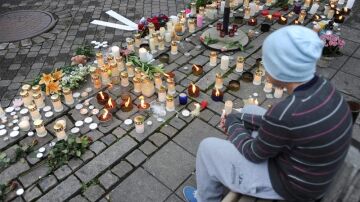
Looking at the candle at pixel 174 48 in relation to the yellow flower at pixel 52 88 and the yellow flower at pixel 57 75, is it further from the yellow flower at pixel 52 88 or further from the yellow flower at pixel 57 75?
the yellow flower at pixel 52 88

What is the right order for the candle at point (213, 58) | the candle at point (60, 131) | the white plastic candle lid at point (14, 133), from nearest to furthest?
the candle at point (60, 131) < the white plastic candle lid at point (14, 133) < the candle at point (213, 58)

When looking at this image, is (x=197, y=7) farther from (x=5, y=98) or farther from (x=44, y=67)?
(x=5, y=98)

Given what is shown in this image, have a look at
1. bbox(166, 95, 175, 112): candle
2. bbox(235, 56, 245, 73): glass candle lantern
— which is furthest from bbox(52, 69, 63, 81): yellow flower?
bbox(235, 56, 245, 73): glass candle lantern

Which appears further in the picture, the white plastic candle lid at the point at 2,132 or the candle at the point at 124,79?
the candle at the point at 124,79

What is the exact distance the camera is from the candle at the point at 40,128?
3.85 metres

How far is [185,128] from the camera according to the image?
403 centimetres

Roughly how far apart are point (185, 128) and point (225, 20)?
233 cm

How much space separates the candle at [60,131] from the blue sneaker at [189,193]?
1.66 metres

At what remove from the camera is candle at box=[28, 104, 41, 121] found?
409cm

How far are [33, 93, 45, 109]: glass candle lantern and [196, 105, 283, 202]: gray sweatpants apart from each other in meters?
2.68

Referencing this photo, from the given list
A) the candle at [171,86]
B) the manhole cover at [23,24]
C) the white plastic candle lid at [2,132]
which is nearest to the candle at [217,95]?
the candle at [171,86]

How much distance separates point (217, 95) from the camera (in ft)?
14.2

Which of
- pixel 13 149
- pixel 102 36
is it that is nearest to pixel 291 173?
pixel 13 149

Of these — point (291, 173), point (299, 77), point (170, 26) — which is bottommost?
point (170, 26)
